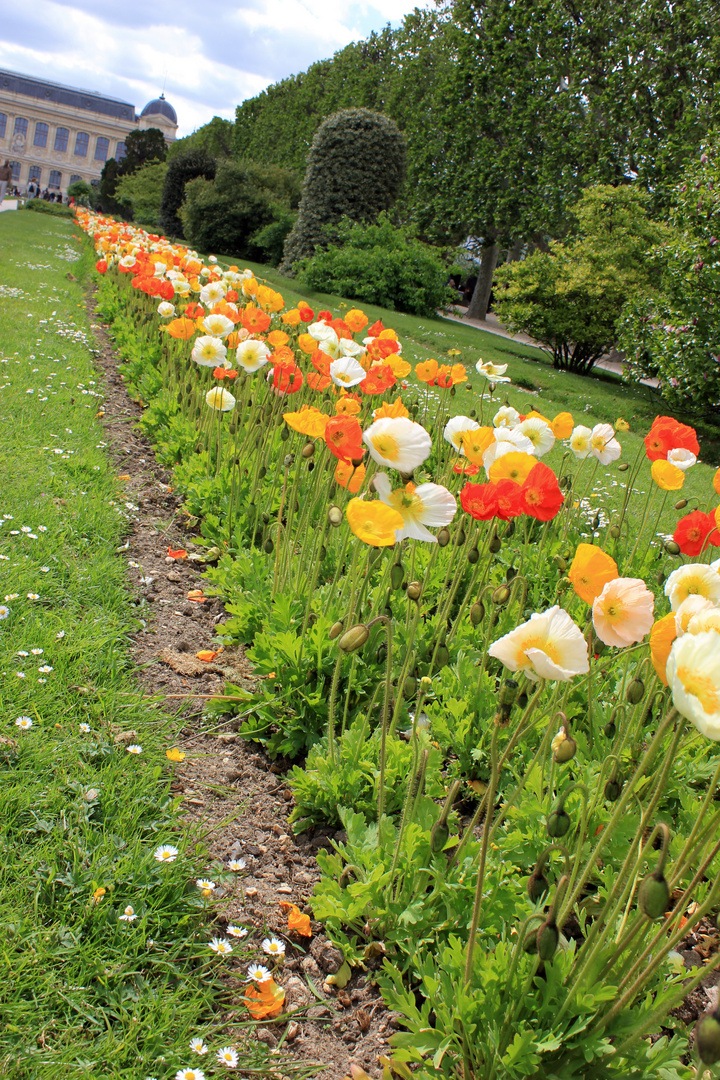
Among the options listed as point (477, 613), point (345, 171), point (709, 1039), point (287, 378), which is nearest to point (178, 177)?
point (345, 171)

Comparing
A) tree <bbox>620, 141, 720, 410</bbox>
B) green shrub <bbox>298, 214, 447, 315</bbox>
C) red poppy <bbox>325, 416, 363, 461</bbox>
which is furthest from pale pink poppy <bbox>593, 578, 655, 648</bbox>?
green shrub <bbox>298, 214, 447, 315</bbox>

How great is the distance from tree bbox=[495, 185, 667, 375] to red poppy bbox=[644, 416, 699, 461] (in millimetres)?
11274

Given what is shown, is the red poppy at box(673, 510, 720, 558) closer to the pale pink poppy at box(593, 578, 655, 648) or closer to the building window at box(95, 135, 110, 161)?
the pale pink poppy at box(593, 578, 655, 648)

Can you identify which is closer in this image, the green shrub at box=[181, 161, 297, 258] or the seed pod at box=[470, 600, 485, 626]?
the seed pod at box=[470, 600, 485, 626]

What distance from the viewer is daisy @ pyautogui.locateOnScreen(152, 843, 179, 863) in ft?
5.18

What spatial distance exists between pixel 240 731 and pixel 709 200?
9600 mm

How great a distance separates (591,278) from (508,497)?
13026 millimetres

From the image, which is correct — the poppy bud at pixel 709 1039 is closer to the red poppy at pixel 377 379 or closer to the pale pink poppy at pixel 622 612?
the pale pink poppy at pixel 622 612

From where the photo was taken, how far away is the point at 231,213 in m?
22.8

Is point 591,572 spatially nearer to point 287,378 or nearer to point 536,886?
point 536,886

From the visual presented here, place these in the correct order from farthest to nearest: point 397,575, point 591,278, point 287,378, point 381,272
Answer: point 381,272
point 591,278
point 287,378
point 397,575

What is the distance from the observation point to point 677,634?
1060mm

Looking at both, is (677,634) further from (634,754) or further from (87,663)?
(87,663)

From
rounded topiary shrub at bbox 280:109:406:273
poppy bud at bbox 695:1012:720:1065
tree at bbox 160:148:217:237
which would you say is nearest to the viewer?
poppy bud at bbox 695:1012:720:1065
